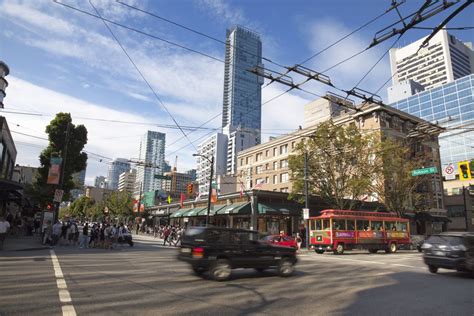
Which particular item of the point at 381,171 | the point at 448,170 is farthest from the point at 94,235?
the point at 448,170

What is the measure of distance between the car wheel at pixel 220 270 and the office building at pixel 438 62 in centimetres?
17096

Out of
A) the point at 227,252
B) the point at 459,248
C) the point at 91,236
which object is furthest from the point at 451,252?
the point at 91,236

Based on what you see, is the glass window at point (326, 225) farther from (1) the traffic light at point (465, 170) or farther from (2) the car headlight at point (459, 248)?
(2) the car headlight at point (459, 248)

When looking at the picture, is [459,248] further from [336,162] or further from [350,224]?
[336,162]

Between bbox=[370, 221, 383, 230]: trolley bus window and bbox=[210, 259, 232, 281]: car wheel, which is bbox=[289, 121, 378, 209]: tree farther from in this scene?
bbox=[210, 259, 232, 281]: car wheel

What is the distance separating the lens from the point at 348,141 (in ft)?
108

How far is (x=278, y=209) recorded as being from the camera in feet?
120

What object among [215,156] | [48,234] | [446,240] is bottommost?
[48,234]

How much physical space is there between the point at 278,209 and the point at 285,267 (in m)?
24.5

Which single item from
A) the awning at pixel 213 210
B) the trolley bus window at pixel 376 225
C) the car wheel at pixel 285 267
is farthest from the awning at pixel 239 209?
the car wheel at pixel 285 267

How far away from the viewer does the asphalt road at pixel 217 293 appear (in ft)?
22.9

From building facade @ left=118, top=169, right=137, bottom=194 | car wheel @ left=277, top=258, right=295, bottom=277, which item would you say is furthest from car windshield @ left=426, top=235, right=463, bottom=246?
building facade @ left=118, top=169, right=137, bottom=194

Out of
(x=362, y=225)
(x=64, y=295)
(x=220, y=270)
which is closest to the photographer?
(x=64, y=295)

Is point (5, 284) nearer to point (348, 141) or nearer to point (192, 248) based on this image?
point (192, 248)
